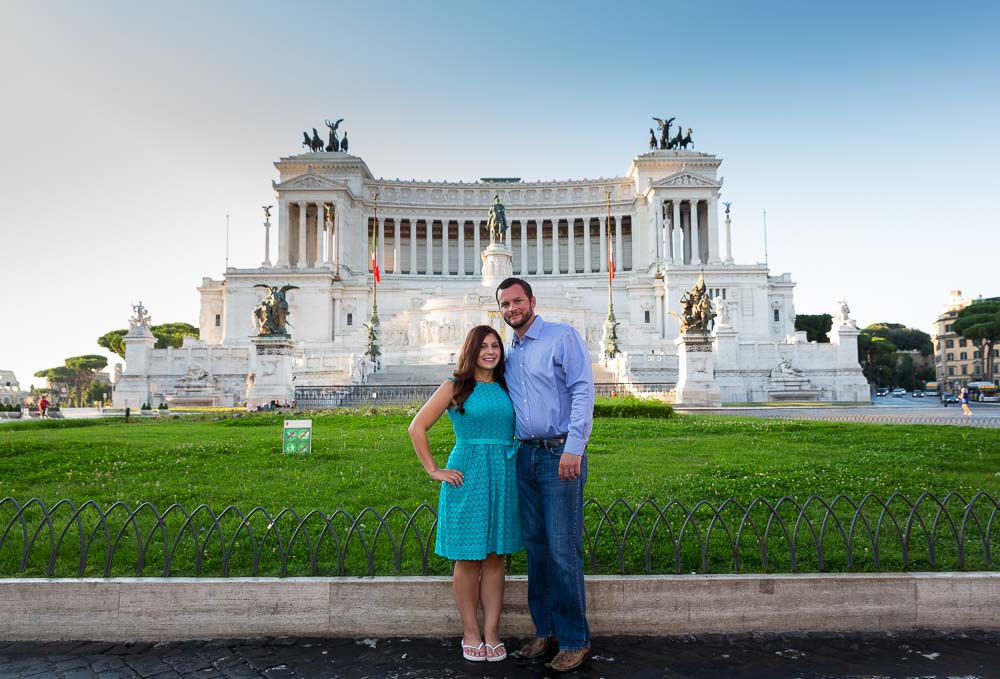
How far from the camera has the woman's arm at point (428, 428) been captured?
17.4ft

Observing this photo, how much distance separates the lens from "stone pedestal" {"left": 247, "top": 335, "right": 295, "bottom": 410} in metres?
32.4

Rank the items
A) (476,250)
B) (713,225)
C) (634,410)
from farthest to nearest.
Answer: (476,250) → (713,225) → (634,410)

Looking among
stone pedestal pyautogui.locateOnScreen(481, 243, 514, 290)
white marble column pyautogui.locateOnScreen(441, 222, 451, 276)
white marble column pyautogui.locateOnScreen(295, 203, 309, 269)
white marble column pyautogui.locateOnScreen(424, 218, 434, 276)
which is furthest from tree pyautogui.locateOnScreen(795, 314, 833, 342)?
white marble column pyautogui.locateOnScreen(295, 203, 309, 269)

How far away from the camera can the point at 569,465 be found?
504 centimetres

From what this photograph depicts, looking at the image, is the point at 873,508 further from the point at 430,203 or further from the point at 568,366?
the point at 430,203

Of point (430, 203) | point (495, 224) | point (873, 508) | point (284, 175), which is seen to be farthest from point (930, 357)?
point (873, 508)

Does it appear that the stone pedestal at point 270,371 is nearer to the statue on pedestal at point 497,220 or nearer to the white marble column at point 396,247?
the statue on pedestal at point 497,220

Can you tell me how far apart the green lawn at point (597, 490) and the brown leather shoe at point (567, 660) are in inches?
44.5

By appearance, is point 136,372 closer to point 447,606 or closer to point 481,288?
point 481,288

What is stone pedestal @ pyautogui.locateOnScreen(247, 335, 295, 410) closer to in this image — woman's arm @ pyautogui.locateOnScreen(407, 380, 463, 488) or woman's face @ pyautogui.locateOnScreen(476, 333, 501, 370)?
woman's arm @ pyautogui.locateOnScreen(407, 380, 463, 488)

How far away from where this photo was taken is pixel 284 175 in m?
83.5

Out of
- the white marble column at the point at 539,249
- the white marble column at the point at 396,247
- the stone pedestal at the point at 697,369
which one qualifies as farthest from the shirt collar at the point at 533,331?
the white marble column at the point at 396,247

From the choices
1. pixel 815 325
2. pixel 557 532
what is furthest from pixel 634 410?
pixel 815 325

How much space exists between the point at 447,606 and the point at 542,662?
0.96m
